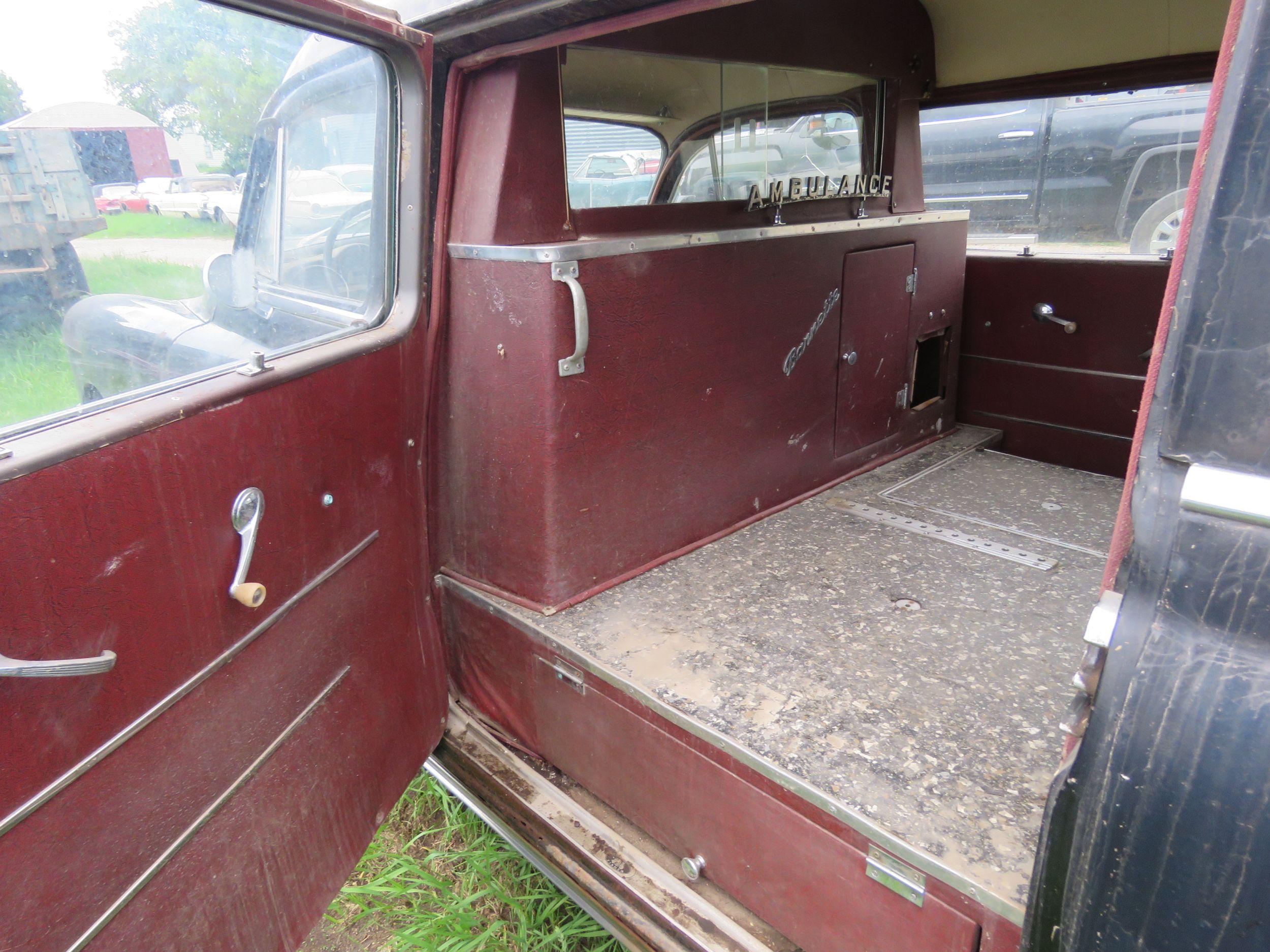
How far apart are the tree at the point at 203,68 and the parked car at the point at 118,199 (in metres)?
0.11

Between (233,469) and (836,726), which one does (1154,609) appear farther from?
(233,469)

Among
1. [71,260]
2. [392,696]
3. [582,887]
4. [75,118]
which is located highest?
[75,118]

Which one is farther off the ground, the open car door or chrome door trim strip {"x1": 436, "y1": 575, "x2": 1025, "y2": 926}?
the open car door

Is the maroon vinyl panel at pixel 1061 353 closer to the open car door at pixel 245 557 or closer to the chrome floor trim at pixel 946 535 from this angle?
the chrome floor trim at pixel 946 535

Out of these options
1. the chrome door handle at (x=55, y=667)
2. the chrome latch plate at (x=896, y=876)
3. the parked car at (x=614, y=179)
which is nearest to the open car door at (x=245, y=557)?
the chrome door handle at (x=55, y=667)

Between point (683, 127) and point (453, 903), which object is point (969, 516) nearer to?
point (683, 127)

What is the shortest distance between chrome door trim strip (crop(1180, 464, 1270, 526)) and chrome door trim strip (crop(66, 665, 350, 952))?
1.28m

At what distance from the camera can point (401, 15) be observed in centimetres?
160

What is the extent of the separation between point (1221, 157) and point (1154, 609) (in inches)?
14.5

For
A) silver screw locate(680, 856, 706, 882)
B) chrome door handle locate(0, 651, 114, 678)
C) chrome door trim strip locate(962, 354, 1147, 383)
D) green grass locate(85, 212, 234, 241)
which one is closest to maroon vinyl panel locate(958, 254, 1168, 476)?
chrome door trim strip locate(962, 354, 1147, 383)

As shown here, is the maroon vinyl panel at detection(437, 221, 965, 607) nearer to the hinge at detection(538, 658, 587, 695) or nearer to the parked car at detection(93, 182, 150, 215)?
the hinge at detection(538, 658, 587, 695)

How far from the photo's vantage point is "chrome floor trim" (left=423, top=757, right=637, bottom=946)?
5.39 feet

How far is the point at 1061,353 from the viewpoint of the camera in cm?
306

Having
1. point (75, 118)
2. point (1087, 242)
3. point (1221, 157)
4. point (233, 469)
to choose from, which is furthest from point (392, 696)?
point (1087, 242)
